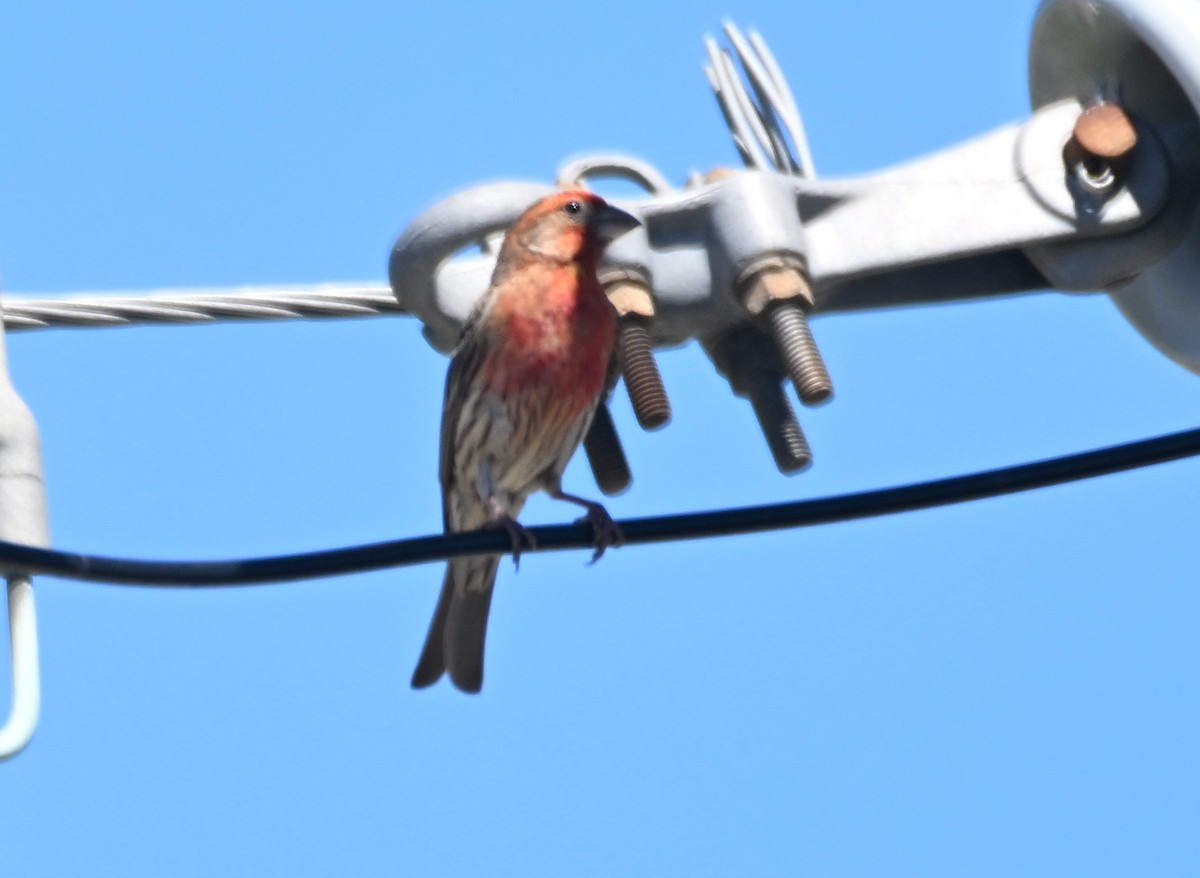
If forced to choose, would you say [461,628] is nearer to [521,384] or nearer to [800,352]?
[521,384]

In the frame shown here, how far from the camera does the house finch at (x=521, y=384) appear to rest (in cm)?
707

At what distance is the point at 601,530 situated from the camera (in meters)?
5.78

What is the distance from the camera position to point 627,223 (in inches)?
236

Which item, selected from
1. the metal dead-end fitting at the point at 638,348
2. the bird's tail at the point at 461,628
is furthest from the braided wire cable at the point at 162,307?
the bird's tail at the point at 461,628

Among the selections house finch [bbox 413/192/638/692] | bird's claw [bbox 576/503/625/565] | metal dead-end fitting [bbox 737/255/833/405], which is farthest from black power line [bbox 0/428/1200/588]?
house finch [bbox 413/192/638/692]

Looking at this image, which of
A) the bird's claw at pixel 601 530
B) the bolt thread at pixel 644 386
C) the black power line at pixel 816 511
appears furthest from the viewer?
the bolt thread at pixel 644 386

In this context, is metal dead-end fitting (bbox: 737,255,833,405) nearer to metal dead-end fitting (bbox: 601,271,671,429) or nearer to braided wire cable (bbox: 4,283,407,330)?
metal dead-end fitting (bbox: 601,271,671,429)

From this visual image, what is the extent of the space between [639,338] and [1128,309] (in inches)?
65.2

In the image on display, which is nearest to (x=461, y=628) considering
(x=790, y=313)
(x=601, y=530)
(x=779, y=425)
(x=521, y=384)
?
(x=521, y=384)

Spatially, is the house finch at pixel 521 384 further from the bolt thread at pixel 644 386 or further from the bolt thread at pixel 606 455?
the bolt thread at pixel 644 386

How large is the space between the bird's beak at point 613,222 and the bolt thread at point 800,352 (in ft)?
1.67

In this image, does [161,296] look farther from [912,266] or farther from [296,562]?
[912,266]

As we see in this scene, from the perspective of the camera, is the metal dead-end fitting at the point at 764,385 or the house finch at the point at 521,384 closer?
the metal dead-end fitting at the point at 764,385

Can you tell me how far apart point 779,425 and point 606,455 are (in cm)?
47
